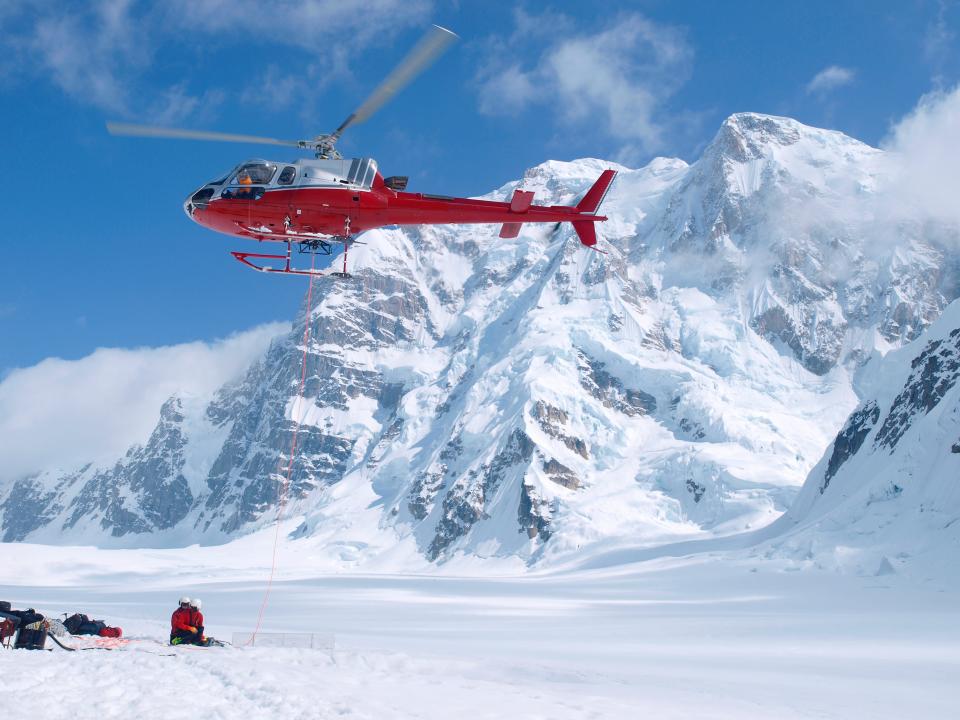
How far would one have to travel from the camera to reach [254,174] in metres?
30.8

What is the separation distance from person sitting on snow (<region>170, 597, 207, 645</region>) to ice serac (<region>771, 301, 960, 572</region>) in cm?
6107

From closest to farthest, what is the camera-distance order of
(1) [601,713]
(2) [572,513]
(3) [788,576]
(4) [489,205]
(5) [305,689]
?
(1) [601,713]
(5) [305,689]
(4) [489,205]
(3) [788,576]
(2) [572,513]

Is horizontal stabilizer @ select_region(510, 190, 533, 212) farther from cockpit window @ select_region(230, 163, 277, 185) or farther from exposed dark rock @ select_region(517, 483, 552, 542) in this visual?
exposed dark rock @ select_region(517, 483, 552, 542)

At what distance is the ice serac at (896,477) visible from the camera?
7550cm

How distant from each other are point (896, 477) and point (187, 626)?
7983 centimetres

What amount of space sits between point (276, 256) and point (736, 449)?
→ 16764 centimetres

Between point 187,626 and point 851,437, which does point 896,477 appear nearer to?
point 851,437

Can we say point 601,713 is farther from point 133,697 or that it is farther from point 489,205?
point 489,205

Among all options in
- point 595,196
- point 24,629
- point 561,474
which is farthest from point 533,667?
point 561,474

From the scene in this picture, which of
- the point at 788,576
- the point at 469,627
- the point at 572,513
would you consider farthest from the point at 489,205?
the point at 572,513

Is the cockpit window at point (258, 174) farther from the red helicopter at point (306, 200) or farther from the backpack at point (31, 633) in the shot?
the backpack at point (31, 633)

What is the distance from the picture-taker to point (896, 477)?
282 ft

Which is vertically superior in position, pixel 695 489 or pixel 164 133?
pixel 695 489

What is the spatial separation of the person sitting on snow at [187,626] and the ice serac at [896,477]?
6107 centimetres
